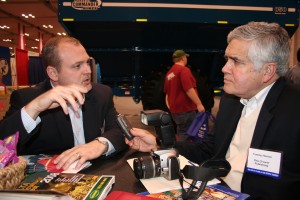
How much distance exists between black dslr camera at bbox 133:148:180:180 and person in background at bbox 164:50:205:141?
2.82 meters

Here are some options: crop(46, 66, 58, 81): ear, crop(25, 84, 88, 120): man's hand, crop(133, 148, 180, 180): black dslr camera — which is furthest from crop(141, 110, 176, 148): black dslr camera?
crop(46, 66, 58, 81): ear

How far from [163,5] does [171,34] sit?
53cm

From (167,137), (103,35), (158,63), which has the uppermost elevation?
→ (103,35)

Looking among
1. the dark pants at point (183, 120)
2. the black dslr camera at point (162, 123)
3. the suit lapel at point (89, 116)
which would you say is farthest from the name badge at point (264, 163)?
the dark pants at point (183, 120)

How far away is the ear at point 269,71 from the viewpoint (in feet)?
4.85

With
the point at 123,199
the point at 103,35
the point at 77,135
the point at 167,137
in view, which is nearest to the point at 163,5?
the point at 103,35

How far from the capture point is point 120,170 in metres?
1.29

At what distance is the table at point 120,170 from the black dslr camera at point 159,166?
53mm

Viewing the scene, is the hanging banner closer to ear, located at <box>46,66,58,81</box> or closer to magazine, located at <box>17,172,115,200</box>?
ear, located at <box>46,66,58,81</box>

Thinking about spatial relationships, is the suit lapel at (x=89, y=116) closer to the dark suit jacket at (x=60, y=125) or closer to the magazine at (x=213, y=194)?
the dark suit jacket at (x=60, y=125)

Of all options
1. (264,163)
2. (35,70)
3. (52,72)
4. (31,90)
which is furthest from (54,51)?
(35,70)

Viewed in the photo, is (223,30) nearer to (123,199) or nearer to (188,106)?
(188,106)

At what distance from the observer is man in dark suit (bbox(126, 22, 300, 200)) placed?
1.27 meters

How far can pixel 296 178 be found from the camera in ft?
4.21
